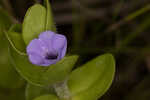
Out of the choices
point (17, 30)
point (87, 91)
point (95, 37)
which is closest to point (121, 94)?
point (95, 37)

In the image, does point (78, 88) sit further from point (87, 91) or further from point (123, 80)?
point (123, 80)

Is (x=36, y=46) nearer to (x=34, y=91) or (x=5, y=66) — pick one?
(x=34, y=91)

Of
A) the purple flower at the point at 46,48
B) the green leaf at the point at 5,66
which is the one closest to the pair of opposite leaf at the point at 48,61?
the purple flower at the point at 46,48

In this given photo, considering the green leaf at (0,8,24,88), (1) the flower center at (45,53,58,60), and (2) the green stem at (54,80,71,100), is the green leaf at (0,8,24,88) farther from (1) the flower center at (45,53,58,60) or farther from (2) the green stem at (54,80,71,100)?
(1) the flower center at (45,53,58,60)

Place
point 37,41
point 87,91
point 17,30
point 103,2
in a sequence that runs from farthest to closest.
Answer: point 103,2 < point 87,91 < point 17,30 < point 37,41

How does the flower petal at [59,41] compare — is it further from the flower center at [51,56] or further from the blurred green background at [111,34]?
the blurred green background at [111,34]

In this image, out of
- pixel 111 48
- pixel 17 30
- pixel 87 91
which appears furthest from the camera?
pixel 111 48

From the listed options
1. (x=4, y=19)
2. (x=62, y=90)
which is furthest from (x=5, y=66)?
(x=62, y=90)
